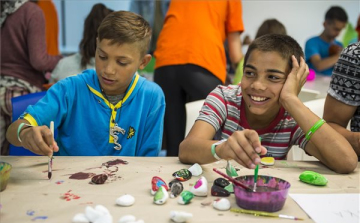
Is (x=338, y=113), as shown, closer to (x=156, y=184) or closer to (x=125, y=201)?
(x=156, y=184)

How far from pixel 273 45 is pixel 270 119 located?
0.95 feet

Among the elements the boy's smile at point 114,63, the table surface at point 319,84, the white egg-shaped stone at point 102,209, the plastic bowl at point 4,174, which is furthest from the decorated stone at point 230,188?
the table surface at point 319,84

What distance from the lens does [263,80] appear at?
153cm

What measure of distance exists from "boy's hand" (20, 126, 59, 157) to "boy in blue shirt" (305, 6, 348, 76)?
361 cm

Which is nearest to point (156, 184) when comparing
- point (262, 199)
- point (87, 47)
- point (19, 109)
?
point (262, 199)

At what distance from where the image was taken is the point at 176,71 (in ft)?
8.47

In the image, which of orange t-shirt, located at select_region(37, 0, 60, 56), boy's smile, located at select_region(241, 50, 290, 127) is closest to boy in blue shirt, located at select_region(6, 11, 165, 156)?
boy's smile, located at select_region(241, 50, 290, 127)

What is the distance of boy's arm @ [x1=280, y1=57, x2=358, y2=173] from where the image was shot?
1.37 metres

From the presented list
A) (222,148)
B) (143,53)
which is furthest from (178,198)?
(143,53)

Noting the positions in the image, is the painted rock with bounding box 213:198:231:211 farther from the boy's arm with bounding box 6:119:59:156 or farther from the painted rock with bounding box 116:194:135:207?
the boy's arm with bounding box 6:119:59:156

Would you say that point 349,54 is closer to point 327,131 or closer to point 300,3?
point 327,131

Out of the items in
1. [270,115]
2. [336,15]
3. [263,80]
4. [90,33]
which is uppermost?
[336,15]

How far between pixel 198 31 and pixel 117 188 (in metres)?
1.62

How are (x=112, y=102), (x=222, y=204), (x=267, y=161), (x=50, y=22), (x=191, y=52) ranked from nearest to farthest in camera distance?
(x=222, y=204), (x=267, y=161), (x=112, y=102), (x=191, y=52), (x=50, y=22)
